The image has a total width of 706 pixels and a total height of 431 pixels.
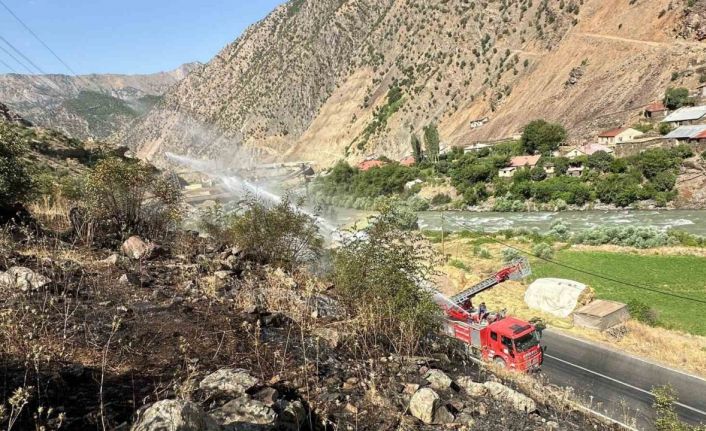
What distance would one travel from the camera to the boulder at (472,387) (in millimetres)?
7609

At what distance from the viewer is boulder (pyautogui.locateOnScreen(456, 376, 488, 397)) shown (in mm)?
7609

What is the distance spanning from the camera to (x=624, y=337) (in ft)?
72.4

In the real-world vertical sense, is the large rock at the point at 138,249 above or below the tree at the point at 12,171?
below

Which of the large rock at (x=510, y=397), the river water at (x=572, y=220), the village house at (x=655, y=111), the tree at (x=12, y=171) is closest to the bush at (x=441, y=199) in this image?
the river water at (x=572, y=220)

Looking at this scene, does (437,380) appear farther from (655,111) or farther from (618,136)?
(655,111)

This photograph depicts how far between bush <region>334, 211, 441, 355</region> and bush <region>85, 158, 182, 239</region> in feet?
20.9

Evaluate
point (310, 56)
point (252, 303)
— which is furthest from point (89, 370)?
point (310, 56)

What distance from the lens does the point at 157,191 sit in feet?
52.6

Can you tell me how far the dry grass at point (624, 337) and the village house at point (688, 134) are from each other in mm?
27456

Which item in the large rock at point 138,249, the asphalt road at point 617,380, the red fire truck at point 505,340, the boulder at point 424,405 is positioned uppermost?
the large rock at point 138,249

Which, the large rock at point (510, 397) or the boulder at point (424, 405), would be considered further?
the large rock at point (510, 397)

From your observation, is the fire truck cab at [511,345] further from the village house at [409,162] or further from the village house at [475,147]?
the village house at [409,162]

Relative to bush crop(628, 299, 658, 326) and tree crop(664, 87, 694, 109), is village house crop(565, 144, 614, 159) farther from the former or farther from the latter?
bush crop(628, 299, 658, 326)

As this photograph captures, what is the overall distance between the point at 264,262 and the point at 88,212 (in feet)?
17.4
